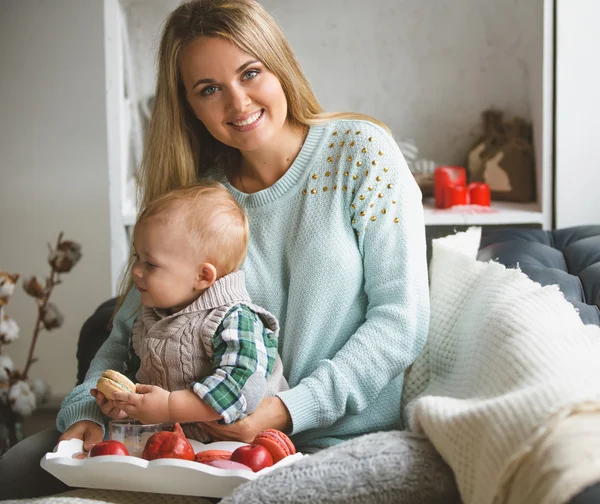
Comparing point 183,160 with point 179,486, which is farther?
point 183,160

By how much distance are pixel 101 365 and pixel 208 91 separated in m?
0.54

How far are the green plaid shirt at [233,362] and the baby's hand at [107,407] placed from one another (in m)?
0.14

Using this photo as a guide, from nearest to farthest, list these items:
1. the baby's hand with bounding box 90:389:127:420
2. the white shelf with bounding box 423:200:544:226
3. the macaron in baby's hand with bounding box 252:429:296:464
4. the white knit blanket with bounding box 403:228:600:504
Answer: the white knit blanket with bounding box 403:228:600:504 → the macaron in baby's hand with bounding box 252:429:296:464 → the baby's hand with bounding box 90:389:127:420 → the white shelf with bounding box 423:200:544:226

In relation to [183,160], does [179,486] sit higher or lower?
lower

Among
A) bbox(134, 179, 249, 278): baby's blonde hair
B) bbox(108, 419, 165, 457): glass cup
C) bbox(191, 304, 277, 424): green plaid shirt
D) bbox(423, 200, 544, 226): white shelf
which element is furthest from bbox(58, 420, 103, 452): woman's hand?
bbox(423, 200, 544, 226): white shelf

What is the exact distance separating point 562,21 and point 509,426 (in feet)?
5.50

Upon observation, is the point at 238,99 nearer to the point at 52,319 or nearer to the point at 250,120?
the point at 250,120

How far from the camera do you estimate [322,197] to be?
1.51 metres

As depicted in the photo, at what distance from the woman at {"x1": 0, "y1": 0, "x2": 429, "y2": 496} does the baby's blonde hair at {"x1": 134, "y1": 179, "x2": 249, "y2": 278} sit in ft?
0.37

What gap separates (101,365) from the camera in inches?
61.1

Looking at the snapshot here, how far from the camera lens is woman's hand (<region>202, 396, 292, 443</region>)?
1.31 meters

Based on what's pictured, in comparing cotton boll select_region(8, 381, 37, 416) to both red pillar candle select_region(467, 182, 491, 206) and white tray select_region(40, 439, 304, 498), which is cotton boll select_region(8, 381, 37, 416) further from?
red pillar candle select_region(467, 182, 491, 206)

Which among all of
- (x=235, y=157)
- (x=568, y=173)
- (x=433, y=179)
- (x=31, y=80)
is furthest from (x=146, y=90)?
(x=568, y=173)

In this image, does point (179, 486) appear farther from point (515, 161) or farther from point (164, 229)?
point (515, 161)
